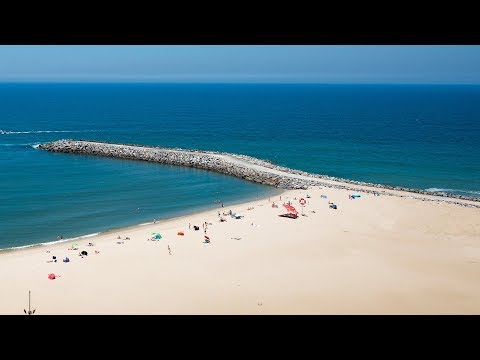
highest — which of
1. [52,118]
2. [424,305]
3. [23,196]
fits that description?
[52,118]

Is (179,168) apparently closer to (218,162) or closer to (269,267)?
(218,162)

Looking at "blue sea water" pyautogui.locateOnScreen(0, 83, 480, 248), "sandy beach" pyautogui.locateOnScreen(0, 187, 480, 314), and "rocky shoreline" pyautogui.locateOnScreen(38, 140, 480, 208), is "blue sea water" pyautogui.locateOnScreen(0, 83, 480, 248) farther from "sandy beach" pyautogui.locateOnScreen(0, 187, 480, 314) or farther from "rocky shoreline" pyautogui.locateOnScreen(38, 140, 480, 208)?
"sandy beach" pyautogui.locateOnScreen(0, 187, 480, 314)

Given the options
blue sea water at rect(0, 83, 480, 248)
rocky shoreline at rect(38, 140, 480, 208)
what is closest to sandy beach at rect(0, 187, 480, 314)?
blue sea water at rect(0, 83, 480, 248)

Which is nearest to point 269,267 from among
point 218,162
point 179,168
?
point 218,162

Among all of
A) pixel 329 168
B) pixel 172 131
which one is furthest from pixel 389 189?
pixel 172 131

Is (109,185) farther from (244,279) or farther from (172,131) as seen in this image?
(172,131)
